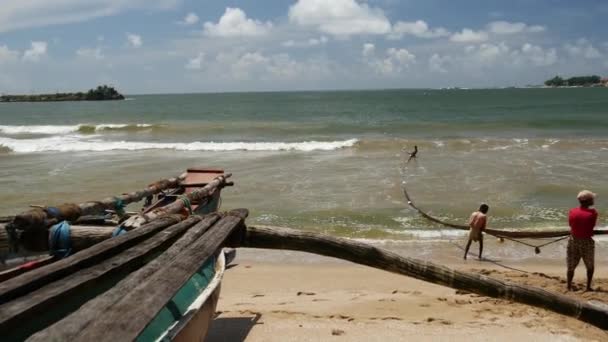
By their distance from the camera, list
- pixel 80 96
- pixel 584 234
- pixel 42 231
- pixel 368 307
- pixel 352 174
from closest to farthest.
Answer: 1. pixel 42 231
2. pixel 368 307
3. pixel 584 234
4. pixel 352 174
5. pixel 80 96

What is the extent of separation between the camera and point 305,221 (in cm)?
1140

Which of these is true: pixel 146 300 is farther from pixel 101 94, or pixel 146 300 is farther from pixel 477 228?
pixel 101 94

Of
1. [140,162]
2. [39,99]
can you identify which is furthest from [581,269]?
[39,99]

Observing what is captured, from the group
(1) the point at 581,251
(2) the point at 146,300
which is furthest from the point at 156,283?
(1) the point at 581,251

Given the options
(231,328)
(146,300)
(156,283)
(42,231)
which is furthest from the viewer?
(231,328)

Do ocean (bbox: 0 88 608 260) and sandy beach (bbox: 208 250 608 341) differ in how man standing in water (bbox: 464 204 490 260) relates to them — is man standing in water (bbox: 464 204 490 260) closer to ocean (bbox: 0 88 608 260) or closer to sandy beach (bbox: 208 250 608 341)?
sandy beach (bbox: 208 250 608 341)

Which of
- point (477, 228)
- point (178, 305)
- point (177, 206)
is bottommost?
point (477, 228)

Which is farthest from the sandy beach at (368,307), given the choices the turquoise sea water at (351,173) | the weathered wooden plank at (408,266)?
the turquoise sea water at (351,173)

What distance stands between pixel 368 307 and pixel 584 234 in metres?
3.33

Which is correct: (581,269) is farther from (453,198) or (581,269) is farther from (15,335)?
(15,335)

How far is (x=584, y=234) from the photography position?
7016mm

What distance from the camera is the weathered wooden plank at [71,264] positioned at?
268cm

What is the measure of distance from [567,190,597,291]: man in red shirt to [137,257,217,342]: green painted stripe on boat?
5364 millimetres

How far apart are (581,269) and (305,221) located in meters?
5.55
